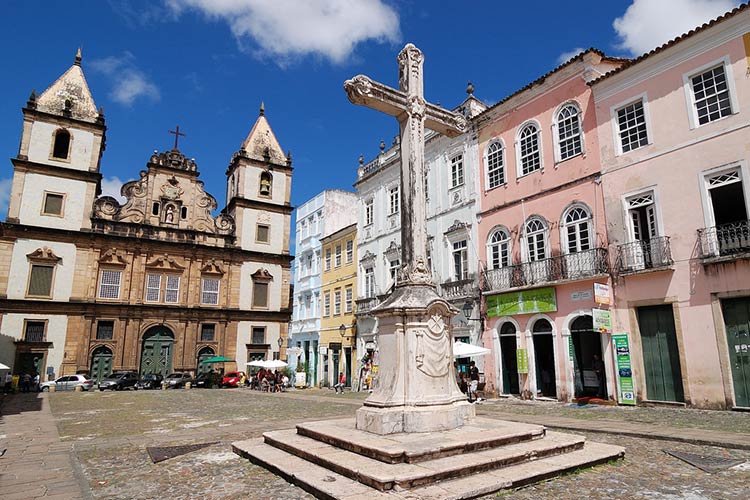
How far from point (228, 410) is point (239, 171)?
Answer: 25708mm

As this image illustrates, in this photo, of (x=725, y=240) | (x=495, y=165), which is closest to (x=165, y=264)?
(x=495, y=165)

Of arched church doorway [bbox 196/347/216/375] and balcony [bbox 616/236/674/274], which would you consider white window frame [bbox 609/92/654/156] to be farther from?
arched church doorway [bbox 196/347/216/375]

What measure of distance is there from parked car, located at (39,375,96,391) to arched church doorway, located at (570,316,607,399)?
25583mm

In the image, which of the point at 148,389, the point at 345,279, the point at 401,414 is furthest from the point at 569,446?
the point at 148,389

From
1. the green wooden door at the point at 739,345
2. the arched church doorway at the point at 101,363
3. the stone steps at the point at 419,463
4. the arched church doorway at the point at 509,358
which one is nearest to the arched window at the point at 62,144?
the arched church doorway at the point at 101,363

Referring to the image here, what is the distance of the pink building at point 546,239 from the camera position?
1686 centimetres

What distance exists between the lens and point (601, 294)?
49.9ft

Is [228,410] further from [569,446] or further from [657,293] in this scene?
[657,293]

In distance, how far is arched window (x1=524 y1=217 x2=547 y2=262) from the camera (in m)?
18.4

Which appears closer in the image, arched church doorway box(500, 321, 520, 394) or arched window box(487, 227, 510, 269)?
arched church doorway box(500, 321, 520, 394)

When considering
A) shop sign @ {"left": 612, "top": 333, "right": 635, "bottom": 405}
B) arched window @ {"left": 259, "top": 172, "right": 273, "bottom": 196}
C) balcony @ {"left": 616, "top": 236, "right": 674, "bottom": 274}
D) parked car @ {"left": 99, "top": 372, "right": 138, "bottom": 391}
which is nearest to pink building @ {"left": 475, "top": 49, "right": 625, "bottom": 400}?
shop sign @ {"left": 612, "top": 333, "right": 635, "bottom": 405}

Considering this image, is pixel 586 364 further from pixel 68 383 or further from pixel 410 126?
pixel 68 383

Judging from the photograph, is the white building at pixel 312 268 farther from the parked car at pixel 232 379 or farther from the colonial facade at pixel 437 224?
the colonial facade at pixel 437 224

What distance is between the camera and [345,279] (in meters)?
30.7
